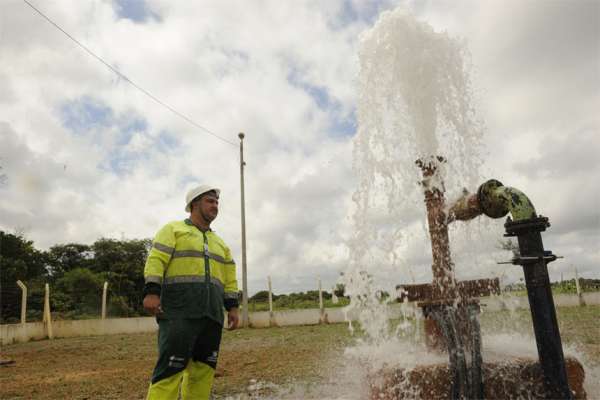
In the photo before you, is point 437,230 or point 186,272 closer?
point 186,272

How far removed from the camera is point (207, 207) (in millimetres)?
Result: 3648

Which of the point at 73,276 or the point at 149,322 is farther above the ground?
the point at 73,276

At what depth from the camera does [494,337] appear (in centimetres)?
473

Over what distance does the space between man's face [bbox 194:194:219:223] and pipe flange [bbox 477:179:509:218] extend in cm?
217

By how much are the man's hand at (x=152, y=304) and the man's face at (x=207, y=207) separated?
0.87 m

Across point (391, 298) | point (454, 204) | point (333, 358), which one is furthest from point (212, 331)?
point (333, 358)

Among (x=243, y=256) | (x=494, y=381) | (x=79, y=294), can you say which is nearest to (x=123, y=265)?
(x=79, y=294)

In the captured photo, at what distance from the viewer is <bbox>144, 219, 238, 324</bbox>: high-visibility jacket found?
315 centimetres

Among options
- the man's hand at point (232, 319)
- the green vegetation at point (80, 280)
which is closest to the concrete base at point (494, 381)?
the man's hand at point (232, 319)

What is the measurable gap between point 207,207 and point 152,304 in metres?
0.97

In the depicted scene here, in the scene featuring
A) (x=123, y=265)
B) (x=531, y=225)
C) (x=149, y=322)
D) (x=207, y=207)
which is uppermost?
(x=123, y=265)

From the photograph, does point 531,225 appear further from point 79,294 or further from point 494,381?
point 79,294

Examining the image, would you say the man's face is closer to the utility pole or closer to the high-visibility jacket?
the high-visibility jacket

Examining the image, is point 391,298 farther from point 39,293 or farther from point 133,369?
point 39,293
